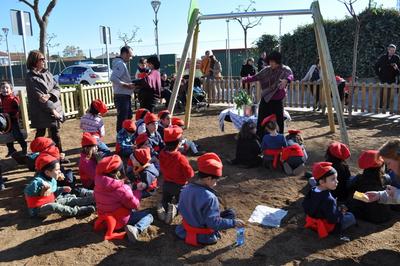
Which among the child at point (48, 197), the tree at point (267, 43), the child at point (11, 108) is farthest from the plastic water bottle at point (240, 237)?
the tree at point (267, 43)

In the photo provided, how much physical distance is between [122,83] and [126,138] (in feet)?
3.24

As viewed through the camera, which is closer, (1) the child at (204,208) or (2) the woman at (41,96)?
(1) the child at (204,208)

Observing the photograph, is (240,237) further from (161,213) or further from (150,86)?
(150,86)

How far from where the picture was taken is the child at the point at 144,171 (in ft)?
15.8

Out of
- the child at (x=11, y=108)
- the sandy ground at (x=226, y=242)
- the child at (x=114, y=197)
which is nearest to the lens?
the sandy ground at (x=226, y=242)

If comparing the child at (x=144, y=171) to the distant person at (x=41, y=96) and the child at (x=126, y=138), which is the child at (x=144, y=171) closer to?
the child at (x=126, y=138)

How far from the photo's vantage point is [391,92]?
10.3 meters

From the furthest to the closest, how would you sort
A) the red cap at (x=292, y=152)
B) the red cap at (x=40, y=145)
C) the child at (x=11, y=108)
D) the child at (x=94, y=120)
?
the child at (x=11, y=108)
the child at (x=94, y=120)
the red cap at (x=292, y=152)
the red cap at (x=40, y=145)

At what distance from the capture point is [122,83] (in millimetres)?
6730

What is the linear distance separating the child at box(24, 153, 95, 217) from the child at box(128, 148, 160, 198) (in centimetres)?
68

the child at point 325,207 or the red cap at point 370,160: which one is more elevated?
the red cap at point 370,160

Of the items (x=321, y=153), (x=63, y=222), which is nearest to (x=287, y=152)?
(x=321, y=153)

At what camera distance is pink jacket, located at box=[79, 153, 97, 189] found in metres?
5.11

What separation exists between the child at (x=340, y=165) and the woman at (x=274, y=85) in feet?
6.97
